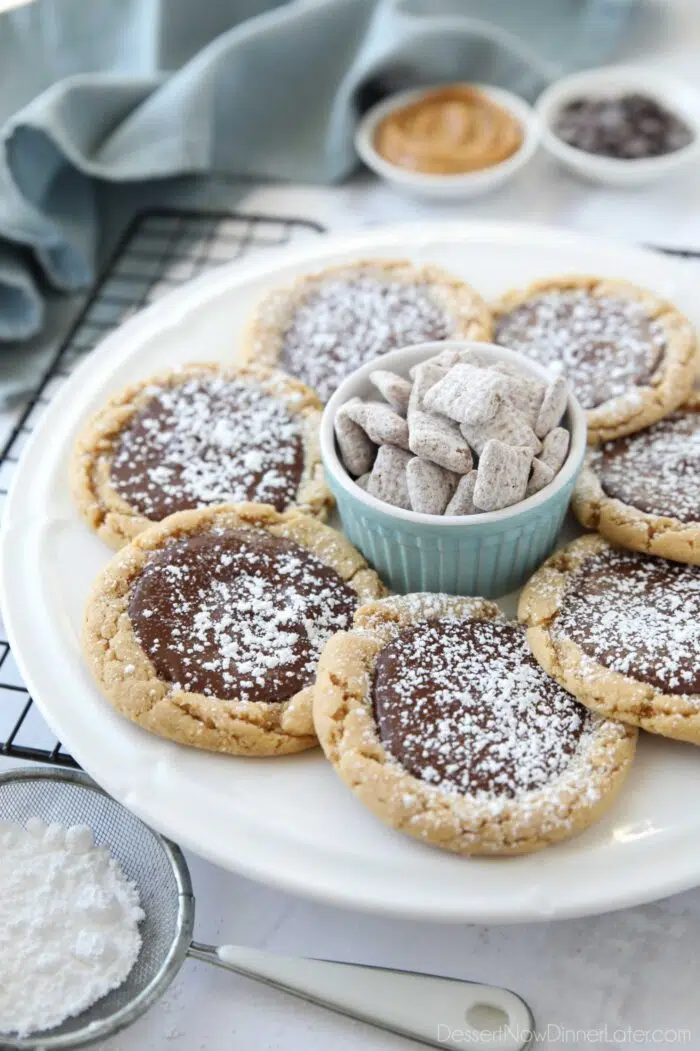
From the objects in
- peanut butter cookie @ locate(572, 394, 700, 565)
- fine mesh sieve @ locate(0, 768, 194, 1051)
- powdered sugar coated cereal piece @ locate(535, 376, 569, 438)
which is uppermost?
powdered sugar coated cereal piece @ locate(535, 376, 569, 438)

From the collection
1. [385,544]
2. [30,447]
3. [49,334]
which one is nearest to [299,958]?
[385,544]

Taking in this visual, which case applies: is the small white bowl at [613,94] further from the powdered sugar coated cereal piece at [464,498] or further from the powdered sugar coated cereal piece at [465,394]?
the powdered sugar coated cereal piece at [464,498]

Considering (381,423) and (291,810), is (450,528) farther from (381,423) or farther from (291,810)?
(291,810)

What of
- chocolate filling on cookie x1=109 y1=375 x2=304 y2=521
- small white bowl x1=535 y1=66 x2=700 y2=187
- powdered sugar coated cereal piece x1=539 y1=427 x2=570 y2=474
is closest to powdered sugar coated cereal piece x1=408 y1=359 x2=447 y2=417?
powdered sugar coated cereal piece x1=539 y1=427 x2=570 y2=474

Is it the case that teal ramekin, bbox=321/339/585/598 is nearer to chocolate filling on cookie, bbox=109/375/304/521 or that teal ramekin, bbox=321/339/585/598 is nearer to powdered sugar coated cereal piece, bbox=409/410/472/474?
powdered sugar coated cereal piece, bbox=409/410/472/474

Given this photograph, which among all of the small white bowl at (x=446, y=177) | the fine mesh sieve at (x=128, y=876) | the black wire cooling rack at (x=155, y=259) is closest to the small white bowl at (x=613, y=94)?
the small white bowl at (x=446, y=177)

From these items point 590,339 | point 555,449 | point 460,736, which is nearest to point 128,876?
point 460,736
